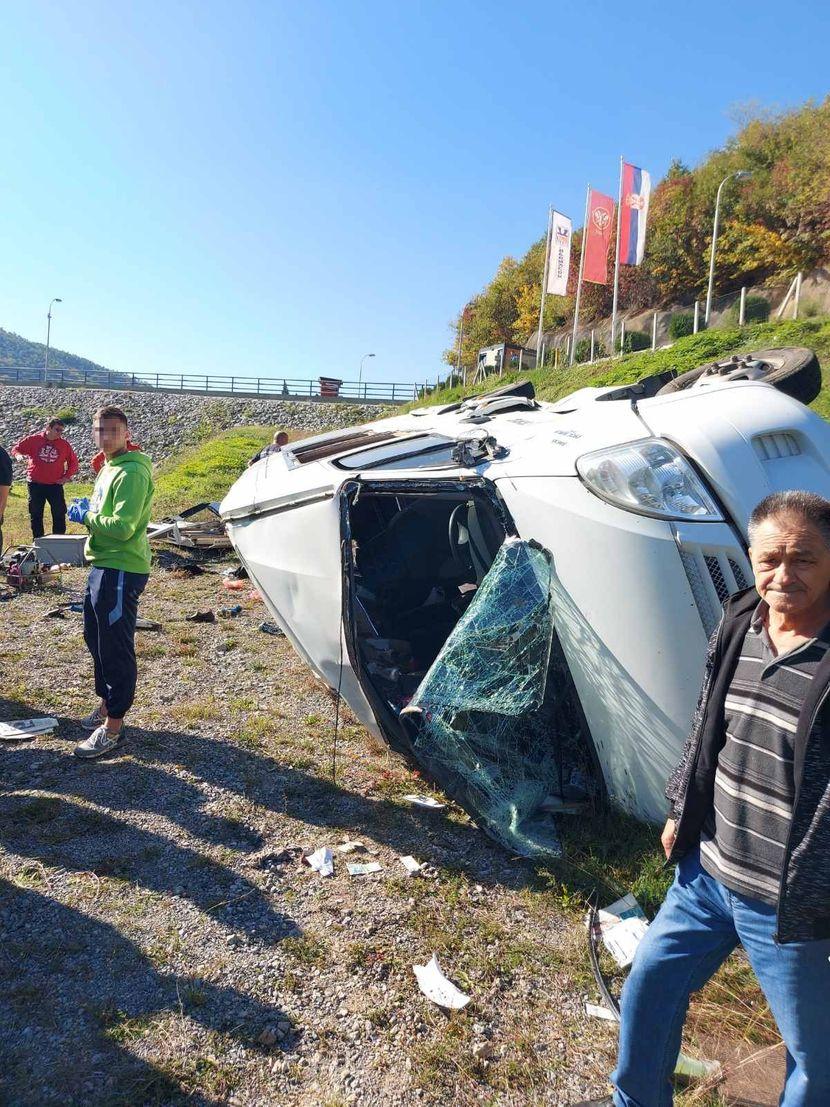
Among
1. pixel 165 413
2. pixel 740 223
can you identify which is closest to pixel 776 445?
pixel 740 223

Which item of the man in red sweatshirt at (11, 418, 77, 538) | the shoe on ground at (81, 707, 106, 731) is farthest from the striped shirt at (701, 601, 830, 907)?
the man in red sweatshirt at (11, 418, 77, 538)

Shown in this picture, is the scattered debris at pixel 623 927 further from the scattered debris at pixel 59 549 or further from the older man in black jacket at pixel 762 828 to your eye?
the scattered debris at pixel 59 549

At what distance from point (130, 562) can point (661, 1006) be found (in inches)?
126

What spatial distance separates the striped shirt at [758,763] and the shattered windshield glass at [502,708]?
1.45 metres

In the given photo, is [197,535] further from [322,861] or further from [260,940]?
[260,940]

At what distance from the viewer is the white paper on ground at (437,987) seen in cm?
239

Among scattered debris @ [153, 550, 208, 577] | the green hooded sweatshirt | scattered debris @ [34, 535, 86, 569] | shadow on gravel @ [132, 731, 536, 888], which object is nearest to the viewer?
shadow on gravel @ [132, 731, 536, 888]

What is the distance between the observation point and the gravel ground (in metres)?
2.11

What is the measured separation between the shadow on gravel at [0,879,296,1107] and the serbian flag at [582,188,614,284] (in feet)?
93.5

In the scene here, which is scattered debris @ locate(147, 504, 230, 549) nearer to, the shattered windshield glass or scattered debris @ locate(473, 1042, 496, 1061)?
the shattered windshield glass

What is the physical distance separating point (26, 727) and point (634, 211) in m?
26.9

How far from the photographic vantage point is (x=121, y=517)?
382 centimetres

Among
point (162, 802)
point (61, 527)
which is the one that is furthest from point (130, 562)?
point (61, 527)

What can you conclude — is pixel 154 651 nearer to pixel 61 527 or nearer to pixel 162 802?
pixel 162 802
